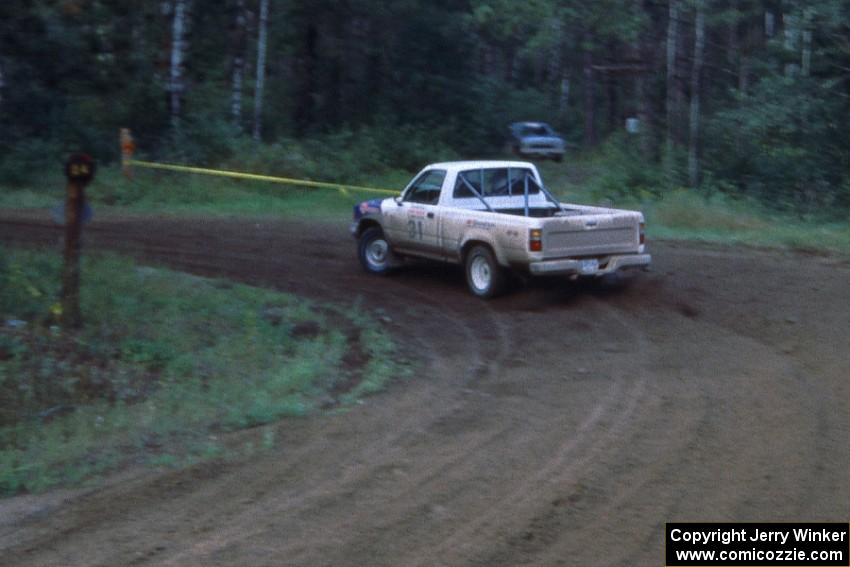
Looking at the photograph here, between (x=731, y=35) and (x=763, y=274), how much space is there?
1063 inches

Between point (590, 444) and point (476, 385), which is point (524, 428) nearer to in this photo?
point (590, 444)

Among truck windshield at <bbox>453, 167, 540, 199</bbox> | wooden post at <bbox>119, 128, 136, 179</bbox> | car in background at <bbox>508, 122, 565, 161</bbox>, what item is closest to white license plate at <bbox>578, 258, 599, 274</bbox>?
truck windshield at <bbox>453, 167, 540, 199</bbox>

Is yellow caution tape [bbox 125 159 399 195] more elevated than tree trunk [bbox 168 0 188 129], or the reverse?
tree trunk [bbox 168 0 188 129]

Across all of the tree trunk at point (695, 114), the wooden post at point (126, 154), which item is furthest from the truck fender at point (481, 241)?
the wooden post at point (126, 154)

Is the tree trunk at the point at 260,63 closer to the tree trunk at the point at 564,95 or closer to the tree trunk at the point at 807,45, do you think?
the tree trunk at the point at 807,45

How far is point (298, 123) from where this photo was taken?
37938 millimetres

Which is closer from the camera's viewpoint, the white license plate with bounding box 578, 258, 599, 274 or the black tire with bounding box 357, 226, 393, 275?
the white license plate with bounding box 578, 258, 599, 274

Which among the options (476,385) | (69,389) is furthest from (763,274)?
→ (69,389)

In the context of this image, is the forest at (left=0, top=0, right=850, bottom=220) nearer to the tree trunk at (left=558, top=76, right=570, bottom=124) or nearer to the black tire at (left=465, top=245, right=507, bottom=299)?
the black tire at (left=465, top=245, right=507, bottom=299)

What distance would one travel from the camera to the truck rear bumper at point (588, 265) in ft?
45.9

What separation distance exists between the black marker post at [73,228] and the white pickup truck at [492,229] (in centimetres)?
517

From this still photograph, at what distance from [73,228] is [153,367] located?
5.32 feet

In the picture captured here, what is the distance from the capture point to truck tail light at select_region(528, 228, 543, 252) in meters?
13.9

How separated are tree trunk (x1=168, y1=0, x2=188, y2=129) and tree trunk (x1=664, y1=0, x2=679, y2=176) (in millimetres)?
12507
